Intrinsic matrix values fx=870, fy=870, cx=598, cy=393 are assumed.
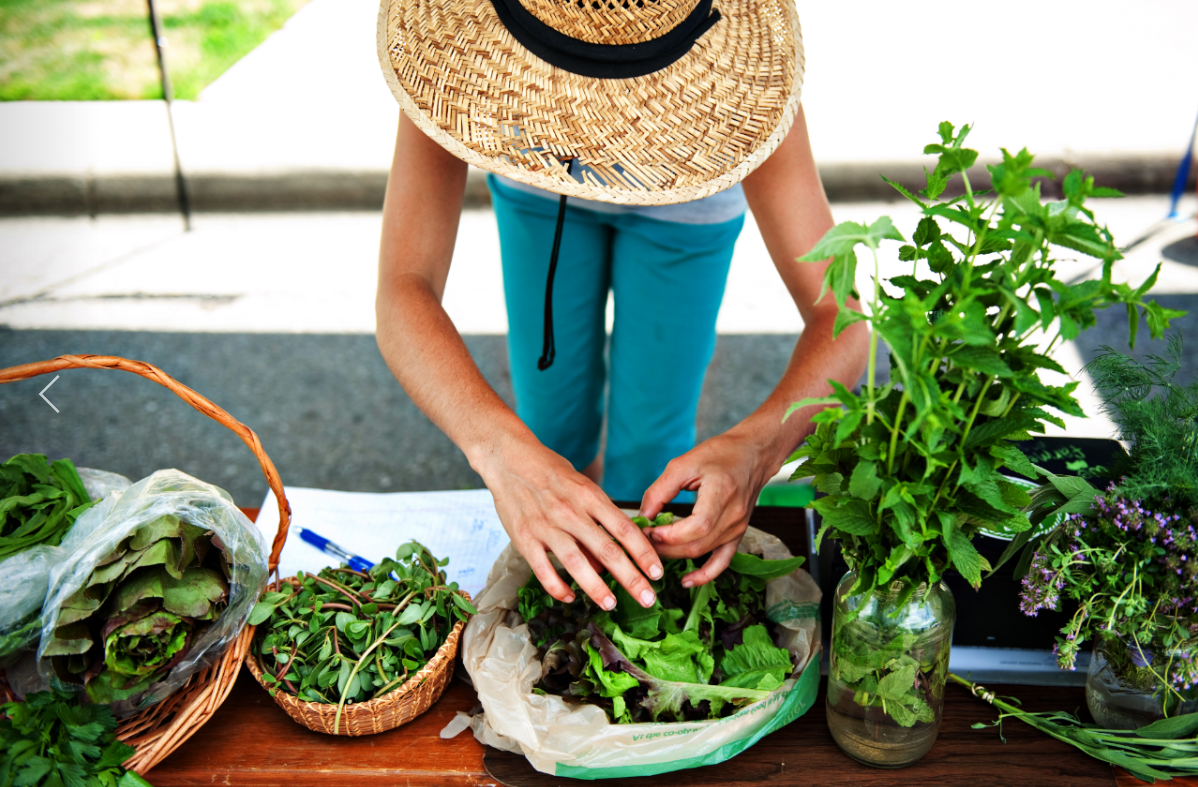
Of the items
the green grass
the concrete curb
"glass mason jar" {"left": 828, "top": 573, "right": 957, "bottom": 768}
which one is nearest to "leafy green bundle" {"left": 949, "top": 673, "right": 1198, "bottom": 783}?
"glass mason jar" {"left": 828, "top": 573, "right": 957, "bottom": 768}

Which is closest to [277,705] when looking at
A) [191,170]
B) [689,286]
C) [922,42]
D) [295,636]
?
[295,636]

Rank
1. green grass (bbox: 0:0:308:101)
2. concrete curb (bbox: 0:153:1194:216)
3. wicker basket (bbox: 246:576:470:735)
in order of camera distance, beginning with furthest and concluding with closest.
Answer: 1. green grass (bbox: 0:0:308:101)
2. concrete curb (bbox: 0:153:1194:216)
3. wicker basket (bbox: 246:576:470:735)

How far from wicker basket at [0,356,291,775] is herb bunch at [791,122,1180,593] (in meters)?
0.65

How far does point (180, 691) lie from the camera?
0.99m

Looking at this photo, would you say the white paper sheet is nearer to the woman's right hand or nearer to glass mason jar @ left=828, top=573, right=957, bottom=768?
the woman's right hand

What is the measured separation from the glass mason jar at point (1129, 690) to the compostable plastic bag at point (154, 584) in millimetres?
935

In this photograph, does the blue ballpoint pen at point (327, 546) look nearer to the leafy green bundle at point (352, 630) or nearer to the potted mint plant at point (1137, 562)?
the leafy green bundle at point (352, 630)

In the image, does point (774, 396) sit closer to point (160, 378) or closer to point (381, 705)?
point (381, 705)

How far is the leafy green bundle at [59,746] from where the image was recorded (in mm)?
797

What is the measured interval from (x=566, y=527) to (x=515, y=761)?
0.26 meters

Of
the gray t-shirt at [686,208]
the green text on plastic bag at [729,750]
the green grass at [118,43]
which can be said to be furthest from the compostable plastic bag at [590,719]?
the green grass at [118,43]

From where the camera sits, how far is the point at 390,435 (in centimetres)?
321

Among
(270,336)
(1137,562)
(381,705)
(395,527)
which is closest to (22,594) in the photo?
(381,705)

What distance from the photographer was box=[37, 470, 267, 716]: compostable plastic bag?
2.94ft
